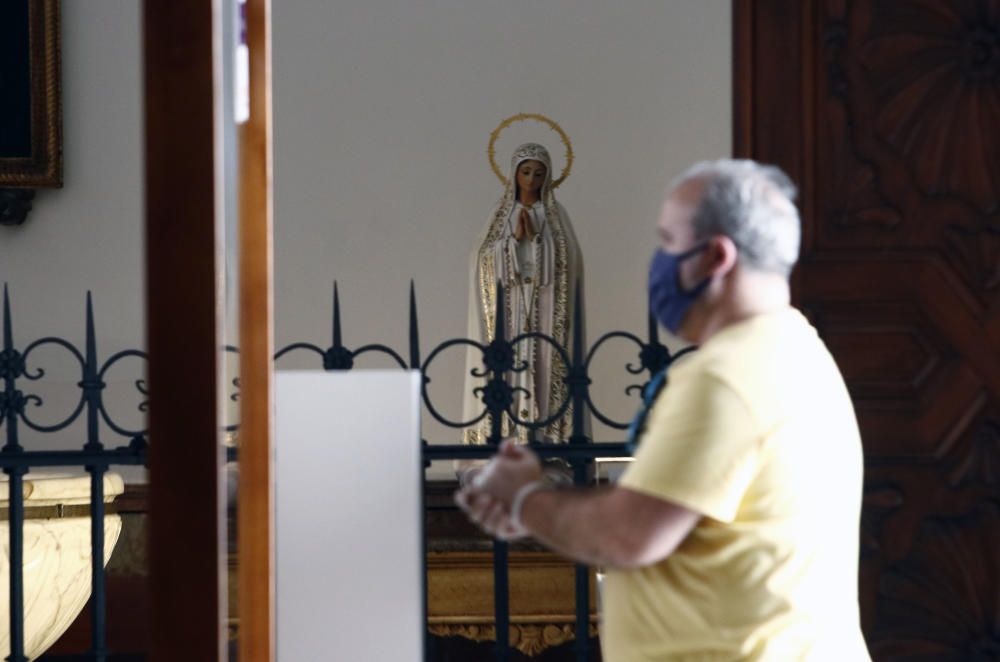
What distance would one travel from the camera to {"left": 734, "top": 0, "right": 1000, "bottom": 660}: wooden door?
3639 mm

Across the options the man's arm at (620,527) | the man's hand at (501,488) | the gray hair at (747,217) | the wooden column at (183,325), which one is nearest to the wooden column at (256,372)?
the man's hand at (501,488)

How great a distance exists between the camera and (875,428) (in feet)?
12.0

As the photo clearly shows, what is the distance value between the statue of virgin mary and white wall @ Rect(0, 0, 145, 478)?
7.10 ft

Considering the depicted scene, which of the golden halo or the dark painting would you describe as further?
the dark painting

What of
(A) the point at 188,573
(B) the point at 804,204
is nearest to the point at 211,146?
(A) the point at 188,573

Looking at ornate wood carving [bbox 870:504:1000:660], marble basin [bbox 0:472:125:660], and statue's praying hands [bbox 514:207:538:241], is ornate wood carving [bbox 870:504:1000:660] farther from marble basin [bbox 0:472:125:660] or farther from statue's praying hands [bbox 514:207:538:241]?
statue's praying hands [bbox 514:207:538:241]

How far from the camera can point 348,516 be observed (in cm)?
238

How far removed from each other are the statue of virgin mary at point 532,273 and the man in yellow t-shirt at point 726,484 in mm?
4912

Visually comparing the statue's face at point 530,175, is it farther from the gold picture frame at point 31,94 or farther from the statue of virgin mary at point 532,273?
the gold picture frame at point 31,94

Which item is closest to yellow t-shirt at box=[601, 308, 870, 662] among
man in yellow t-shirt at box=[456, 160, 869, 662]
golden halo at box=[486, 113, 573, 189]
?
man in yellow t-shirt at box=[456, 160, 869, 662]

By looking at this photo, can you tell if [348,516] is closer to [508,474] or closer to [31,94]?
[508,474]

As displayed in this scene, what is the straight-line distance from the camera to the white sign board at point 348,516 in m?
2.34

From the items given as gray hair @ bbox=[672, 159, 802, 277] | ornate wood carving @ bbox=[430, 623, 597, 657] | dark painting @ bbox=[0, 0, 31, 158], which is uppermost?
dark painting @ bbox=[0, 0, 31, 158]

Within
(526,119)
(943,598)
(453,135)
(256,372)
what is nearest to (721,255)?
(256,372)
